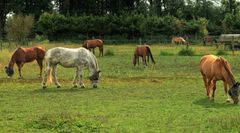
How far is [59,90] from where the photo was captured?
1670 centimetres

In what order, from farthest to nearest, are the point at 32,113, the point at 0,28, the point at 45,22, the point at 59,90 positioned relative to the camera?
the point at 0,28 < the point at 45,22 < the point at 59,90 < the point at 32,113

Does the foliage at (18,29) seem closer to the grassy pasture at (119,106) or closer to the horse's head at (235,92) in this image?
the grassy pasture at (119,106)

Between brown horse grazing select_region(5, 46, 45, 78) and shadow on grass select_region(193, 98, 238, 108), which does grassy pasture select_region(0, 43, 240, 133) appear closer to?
shadow on grass select_region(193, 98, 238, 108)

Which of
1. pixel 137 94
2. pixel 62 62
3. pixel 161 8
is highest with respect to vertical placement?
pixel 161 8

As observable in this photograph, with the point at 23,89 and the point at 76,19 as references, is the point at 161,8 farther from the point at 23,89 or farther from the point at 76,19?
the point at 23,89

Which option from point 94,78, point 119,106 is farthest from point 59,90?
point 119,106

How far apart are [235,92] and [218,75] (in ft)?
3.06

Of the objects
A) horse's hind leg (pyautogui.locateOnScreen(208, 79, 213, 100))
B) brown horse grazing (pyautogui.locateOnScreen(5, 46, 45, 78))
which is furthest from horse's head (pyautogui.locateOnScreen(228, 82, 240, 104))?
brown horse grazing (pyautogui.locateOnScreen(5, 46, 45, 78))

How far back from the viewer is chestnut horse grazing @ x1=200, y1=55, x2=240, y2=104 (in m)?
13.0

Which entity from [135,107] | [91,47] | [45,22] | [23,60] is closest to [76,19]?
[45,22]

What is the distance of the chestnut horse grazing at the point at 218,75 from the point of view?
13.0 meters

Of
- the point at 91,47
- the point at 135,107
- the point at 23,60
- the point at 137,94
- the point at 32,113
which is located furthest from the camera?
the point at 91,47

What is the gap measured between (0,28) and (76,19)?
17.6m

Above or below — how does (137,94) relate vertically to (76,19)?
below
